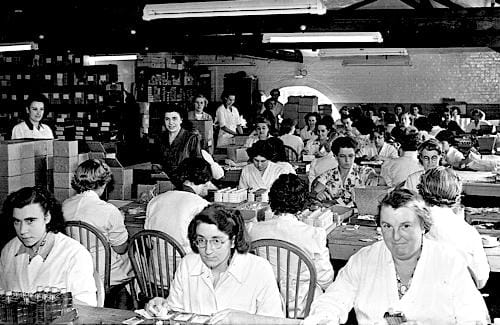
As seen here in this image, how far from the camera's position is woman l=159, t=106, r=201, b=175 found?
6971 millimetres

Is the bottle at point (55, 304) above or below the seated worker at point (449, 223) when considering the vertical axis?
below

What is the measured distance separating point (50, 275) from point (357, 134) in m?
8.92

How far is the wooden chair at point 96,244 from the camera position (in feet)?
14.5

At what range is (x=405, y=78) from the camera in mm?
17250

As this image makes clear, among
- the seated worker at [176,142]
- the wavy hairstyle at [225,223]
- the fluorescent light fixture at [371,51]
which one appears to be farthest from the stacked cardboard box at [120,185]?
the fluorescent light fixture at [371,51]

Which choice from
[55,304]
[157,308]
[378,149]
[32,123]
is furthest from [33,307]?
[378,149]

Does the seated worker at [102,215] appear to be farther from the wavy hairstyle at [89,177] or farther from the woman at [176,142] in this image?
the woman at [176,142]

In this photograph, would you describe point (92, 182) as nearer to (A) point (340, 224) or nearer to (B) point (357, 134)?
(A) point (340, 224)

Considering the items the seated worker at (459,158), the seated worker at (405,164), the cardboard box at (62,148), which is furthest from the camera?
the seated worker at (459,158)

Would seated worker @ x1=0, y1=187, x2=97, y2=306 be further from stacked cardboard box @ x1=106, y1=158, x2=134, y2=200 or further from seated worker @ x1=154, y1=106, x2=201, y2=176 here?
seated worker @ x1=154, y1=106, x2=201, y2=176

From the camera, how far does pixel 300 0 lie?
5715 millimetres

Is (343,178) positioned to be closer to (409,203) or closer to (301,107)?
(409,203)

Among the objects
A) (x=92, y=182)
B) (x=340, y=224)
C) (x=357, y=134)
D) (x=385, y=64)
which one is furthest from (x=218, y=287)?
(x=385, y=64)

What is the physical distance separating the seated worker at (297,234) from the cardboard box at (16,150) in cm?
251
